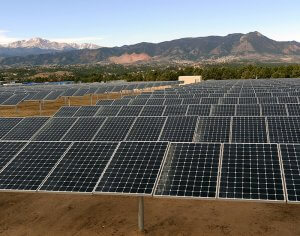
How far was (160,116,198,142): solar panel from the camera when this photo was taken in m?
19.3

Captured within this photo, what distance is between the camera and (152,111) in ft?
87.8

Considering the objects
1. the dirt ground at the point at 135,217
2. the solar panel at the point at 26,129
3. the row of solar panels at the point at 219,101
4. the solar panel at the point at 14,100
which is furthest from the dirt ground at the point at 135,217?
the solar panel at the point at 14,100

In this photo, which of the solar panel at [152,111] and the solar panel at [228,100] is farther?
the solar panel at [228,100]

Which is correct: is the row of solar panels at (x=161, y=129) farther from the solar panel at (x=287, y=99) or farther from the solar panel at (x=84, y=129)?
the solar panel at (x=287, y=99)

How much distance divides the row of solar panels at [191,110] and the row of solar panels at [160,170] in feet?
37.8

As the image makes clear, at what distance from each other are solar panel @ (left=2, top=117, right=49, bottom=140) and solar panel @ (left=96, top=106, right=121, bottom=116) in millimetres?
5375

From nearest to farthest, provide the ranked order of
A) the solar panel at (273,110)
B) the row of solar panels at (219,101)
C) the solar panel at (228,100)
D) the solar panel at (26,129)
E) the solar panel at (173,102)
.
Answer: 1. the solar panel at (26,129)
2. the solar panel at (273,110)
3. the row of solar panels at (219,101)
4. the solar panel at (228,100)
5. the solar panel at (173,102)

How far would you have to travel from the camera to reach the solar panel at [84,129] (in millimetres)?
20031

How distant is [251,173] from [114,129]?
10343 mm

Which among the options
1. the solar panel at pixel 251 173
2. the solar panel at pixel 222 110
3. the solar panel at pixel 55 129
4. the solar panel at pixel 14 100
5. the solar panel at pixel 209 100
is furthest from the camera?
the solar panel at pixel 14 100

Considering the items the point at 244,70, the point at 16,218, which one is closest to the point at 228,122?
the point at 16,218

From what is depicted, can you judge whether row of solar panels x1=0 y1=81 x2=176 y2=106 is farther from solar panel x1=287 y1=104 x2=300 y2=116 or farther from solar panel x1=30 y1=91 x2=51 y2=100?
solar panel x1=287 y1=104 x2=300 y2=116

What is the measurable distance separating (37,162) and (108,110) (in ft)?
46.9

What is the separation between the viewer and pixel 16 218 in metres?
17.4
